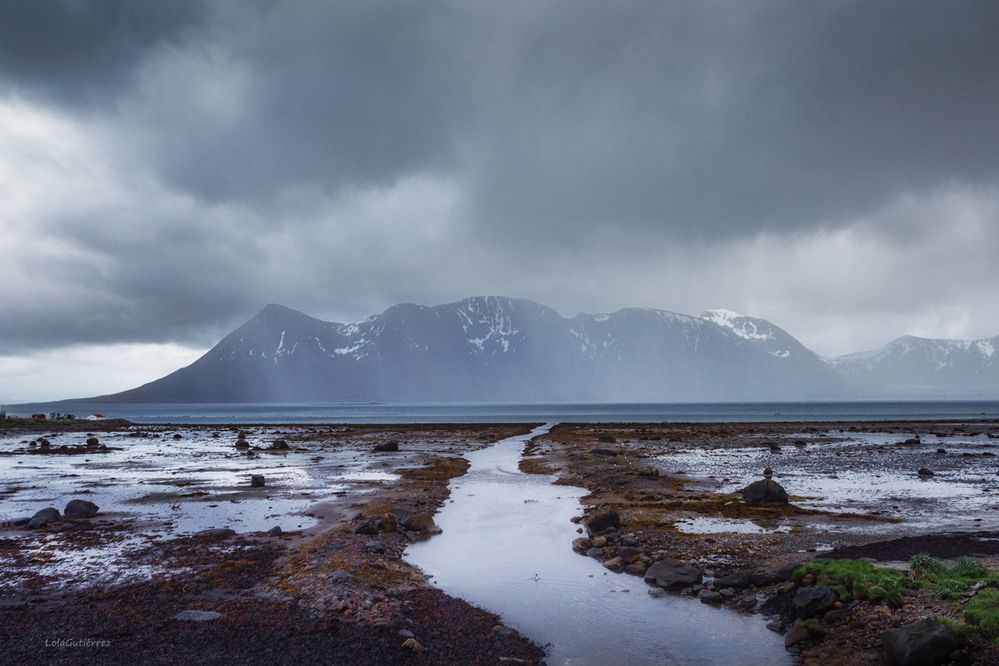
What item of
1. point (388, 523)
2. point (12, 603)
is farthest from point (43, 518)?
point (388, 523)

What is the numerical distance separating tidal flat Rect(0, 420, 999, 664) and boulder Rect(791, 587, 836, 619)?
0.11 meters

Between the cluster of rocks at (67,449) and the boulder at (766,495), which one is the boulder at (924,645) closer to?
the boulder at (766,495)

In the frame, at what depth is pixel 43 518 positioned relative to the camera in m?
25.0

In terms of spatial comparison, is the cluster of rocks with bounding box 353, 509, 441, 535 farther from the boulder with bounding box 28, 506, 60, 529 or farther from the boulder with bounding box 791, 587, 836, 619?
the boulder with bounding box 791, 587, 836, 619

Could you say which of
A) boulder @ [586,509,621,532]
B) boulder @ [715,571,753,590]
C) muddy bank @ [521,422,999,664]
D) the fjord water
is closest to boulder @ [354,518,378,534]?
the fjord water

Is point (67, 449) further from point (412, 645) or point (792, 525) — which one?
point (792, 525)

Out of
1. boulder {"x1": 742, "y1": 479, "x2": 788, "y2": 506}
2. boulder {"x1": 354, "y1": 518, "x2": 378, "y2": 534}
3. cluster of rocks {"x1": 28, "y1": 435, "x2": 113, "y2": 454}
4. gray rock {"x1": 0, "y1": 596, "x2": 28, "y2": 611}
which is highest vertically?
gray rock {"x1": 0, "y1": 596, "x2": 28, "y2": 611}

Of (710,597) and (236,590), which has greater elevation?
Result: (236,590)

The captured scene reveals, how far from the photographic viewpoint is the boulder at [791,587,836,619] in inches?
537

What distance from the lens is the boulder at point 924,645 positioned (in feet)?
33.7

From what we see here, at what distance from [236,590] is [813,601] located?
→ 591 inches

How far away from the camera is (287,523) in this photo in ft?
85.1

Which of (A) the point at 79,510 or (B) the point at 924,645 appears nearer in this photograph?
(B) the point at 924,645

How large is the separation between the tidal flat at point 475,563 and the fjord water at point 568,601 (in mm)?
84
